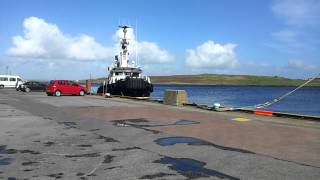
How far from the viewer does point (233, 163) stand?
10.3 m

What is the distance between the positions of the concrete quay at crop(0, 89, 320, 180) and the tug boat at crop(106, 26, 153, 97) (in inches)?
1544

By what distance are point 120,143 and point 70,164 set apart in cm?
329

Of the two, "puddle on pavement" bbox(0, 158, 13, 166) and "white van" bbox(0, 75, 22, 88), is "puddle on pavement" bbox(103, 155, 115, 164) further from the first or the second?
"white van" bbox(0, 75, 22, 88)

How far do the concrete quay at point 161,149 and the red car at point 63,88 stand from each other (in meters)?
28.5

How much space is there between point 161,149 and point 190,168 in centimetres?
263

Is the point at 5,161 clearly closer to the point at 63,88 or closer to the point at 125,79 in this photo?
the point at 63,88

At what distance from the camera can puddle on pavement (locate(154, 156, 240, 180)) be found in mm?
9133

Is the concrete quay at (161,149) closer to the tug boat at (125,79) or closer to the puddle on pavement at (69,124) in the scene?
the puddle on pavement at (69,124)

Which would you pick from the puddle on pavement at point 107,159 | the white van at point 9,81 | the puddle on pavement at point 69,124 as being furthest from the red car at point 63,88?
the puddle on pavement at point 107,159

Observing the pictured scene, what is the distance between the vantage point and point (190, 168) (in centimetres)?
983

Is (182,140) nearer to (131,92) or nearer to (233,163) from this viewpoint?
(233,163)

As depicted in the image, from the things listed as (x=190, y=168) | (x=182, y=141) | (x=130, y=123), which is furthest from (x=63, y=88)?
(x=190, y=168)

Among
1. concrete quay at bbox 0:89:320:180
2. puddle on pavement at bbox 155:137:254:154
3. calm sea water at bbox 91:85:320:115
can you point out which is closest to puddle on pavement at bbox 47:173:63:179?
concrete quay at bbox 0:89:320:180

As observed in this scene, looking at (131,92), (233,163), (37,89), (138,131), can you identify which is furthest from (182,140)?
(37,89)
